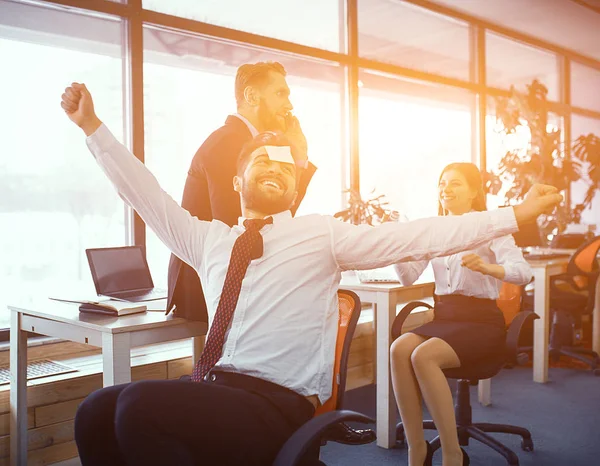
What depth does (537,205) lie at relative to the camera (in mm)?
1518

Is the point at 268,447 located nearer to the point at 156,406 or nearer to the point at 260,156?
the point at 156,406

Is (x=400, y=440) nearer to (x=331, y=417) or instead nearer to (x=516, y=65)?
(x=331, y=417)

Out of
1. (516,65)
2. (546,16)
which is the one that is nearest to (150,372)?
(546,16)

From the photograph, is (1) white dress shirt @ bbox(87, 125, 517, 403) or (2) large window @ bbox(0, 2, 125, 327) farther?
(2) large window @ bbox(0, 2, 125, 327)

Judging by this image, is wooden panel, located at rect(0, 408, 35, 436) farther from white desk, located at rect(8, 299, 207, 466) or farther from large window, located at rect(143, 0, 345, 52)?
large window, located at rect(143, 0, 345, 52)

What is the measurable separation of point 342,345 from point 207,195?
0.68m

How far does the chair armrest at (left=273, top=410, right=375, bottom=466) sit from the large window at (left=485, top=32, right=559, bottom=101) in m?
5.36

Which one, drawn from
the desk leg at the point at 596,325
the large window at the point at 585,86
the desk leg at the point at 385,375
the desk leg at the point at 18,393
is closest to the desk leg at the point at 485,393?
the desk leg at the point at 385,375

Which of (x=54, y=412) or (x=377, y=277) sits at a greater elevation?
(x=377, y=277)

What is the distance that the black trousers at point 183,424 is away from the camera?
1359 millimetres

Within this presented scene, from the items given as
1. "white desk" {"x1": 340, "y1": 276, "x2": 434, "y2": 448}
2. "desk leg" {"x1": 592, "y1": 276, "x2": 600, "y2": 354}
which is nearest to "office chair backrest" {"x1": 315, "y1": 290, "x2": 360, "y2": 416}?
"white desk" {"x1": 340, "y1": 276, "x2": 434, "y2": 448}

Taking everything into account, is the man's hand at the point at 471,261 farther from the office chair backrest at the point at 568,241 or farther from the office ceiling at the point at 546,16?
the office ceiling at the point at 546,16

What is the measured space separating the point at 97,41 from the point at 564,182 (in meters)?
4.30

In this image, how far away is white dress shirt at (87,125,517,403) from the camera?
158 centimetres
